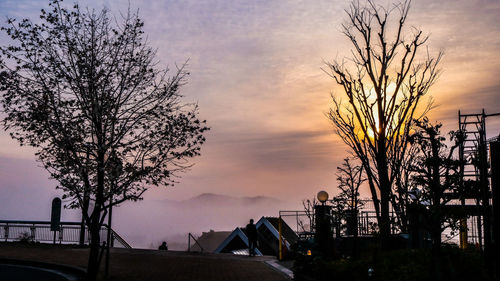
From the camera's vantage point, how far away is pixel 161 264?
1945cm

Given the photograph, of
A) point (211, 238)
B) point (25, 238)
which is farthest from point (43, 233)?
point (211, 238)

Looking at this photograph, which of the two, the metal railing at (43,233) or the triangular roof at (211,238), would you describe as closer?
the metal railing at (43,233)

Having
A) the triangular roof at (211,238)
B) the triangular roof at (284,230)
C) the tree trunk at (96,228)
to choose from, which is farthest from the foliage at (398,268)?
the triangular roof at (211,238)

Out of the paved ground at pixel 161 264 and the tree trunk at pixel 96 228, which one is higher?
the tree trunk at pixel 96 228

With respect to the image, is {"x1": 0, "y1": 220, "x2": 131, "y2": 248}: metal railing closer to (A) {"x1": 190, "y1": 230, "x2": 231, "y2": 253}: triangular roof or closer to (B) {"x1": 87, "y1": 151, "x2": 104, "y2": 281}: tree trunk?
(B) {"x1": 87, "y1": 151, "x2": 104, "y2": 281}: tree trunk

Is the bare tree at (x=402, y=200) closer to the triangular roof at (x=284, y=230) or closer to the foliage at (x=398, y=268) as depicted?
the foliage at (x=398, y=268)

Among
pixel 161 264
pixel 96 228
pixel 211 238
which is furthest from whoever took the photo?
pixel 211 238

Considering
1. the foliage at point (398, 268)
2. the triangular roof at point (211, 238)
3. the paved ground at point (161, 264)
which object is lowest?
the triangular roof at point (211, 238)

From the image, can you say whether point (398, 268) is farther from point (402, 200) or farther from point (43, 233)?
point (43, 233)

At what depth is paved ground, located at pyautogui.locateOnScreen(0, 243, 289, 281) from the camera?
1636 cm

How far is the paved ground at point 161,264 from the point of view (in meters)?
16.4

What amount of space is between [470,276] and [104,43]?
42.9 feet

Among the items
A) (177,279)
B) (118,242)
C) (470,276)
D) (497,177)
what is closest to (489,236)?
(497,177)

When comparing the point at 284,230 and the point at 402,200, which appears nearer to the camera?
the point at 402,200
